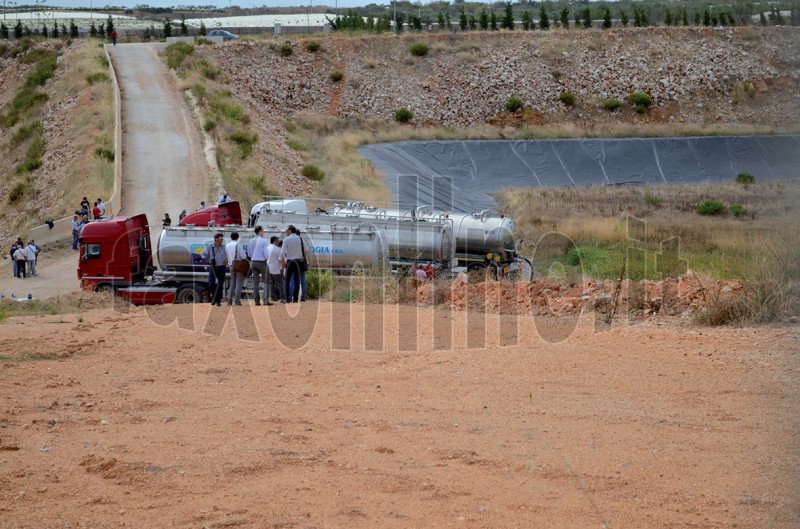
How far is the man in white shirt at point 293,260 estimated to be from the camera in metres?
19.5

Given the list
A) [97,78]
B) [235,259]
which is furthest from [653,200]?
[235,259]

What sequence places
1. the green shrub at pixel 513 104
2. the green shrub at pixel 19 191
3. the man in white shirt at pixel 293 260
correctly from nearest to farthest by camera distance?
the man in white shirt at pixel 293 260 < the green shrub at pixel 19 191 < the green shrub at pixel 513 104

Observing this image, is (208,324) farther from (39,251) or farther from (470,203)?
(470,203)

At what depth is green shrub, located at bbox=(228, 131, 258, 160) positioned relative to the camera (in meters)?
47.1

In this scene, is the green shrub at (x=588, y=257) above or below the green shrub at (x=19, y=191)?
below

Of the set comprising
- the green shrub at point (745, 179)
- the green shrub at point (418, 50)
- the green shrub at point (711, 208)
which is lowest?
the green shrub at point (711, 208)

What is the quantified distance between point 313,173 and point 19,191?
13646 mm

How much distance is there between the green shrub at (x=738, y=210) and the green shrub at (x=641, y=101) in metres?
30.7

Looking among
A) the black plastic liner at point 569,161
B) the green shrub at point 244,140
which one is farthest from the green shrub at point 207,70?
the green shrub at point 244,140

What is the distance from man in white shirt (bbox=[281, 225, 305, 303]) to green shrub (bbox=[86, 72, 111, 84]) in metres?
39.2

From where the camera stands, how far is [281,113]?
65.8 m

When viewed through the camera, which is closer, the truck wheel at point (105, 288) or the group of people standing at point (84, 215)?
the truck wheel at point (105, 288)

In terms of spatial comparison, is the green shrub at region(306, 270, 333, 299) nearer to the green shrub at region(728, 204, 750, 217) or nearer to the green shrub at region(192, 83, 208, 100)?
the green shrub at region(728, 204, 750, 217)

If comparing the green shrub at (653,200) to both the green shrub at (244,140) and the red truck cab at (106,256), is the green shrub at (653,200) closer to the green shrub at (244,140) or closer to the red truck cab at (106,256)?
the green shrub at (244,140)
